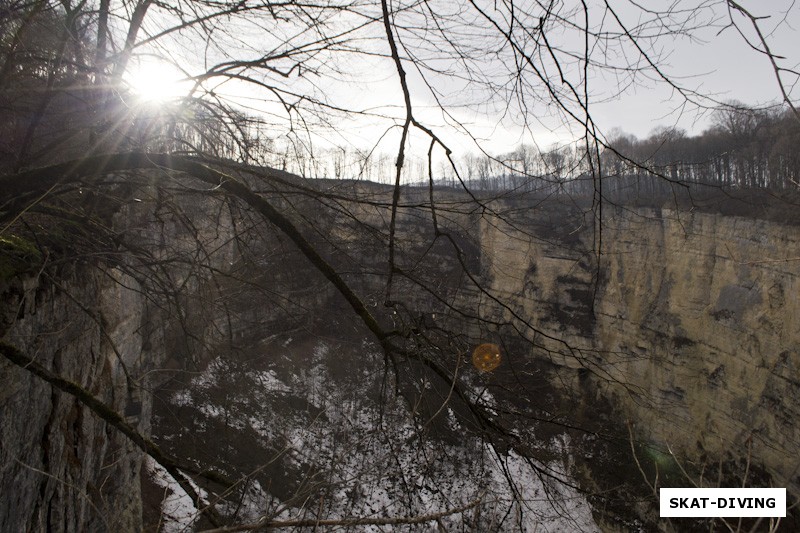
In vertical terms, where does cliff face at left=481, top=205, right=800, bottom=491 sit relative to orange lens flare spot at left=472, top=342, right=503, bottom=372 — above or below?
below

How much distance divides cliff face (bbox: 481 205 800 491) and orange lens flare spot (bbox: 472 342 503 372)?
745cm

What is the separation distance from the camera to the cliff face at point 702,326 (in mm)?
10969

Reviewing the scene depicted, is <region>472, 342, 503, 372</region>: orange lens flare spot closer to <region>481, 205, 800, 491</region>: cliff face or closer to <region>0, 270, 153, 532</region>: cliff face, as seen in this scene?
<region>0, 270, 153, 532</region>: cliff face

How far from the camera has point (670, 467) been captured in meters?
11.6

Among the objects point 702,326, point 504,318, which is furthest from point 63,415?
point 702,326

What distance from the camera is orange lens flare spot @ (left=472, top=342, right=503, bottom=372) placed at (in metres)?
2.04

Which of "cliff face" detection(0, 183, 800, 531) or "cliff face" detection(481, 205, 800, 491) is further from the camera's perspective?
"cliff face" detection(481, 205, 800, 491)

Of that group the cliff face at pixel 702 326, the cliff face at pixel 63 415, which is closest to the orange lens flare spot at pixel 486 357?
the cliff face at pixel 63 415

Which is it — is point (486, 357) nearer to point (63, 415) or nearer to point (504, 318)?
point (63, 415)

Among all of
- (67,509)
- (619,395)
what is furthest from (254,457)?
(619,395)

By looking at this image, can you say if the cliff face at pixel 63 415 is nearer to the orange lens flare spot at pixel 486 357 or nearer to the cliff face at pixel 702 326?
the orange lens flare spot at pixel 486 357

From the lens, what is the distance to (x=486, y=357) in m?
2.16

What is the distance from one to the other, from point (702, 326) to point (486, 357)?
44.8 ft

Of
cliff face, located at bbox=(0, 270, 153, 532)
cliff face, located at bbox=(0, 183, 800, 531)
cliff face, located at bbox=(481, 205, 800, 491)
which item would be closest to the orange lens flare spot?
cliff face, located at bbox=(0, 183, 800, 531)
